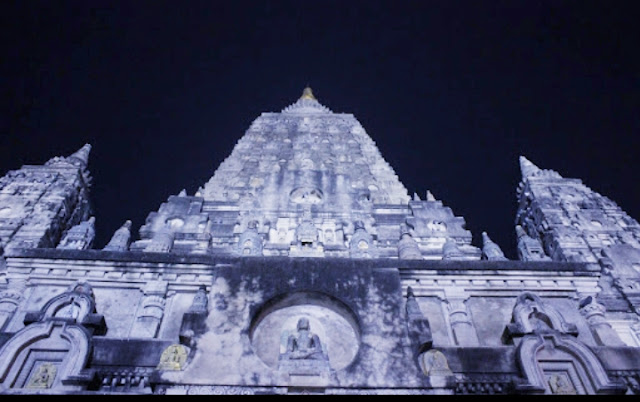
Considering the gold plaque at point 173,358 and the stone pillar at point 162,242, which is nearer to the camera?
the gold plaque at point 173,358

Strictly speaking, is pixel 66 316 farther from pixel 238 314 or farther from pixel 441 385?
pixel 441 385

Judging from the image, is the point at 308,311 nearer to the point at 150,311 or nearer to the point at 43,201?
the point at 150,311

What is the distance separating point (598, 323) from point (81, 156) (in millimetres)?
30369

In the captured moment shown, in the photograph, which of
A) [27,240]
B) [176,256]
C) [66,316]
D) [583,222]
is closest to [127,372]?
[66,316]

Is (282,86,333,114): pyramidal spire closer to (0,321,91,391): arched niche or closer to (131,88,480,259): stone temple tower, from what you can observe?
(131,88,480,259): stone temple tower

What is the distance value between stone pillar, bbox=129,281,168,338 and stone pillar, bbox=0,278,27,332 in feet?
Answer: 10.8

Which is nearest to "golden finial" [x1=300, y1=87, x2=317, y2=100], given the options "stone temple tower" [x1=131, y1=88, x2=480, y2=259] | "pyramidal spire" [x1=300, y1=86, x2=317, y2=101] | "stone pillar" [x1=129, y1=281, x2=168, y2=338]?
"pyramidal spire" [x1=300, y1=86, x2=317, y2=101]

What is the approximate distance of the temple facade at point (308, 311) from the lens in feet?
36.5

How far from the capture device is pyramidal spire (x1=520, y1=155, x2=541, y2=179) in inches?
1293

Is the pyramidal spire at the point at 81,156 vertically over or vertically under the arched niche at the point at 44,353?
over

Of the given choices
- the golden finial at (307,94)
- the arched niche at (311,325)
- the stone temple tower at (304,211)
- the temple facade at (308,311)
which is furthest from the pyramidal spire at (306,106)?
the arched niche at (311,325)

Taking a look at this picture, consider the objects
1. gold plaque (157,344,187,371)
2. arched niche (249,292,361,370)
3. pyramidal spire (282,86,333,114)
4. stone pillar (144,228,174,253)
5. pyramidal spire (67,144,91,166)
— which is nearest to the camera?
Result: gold plaque (157,344,187,371)

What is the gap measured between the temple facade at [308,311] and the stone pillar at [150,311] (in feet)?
0.13

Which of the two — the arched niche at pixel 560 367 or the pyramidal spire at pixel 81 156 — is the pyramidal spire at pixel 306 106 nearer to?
the pyramidal spire at pixel 81 156
